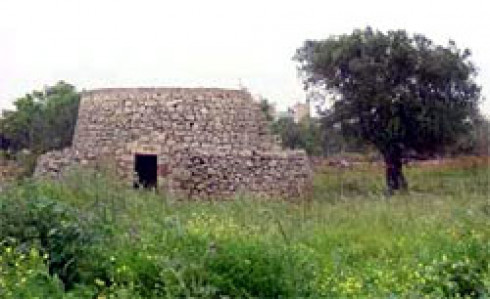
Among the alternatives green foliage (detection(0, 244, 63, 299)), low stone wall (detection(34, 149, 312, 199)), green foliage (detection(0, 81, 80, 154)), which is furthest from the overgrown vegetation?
green foliage (detection(0, 244, 63, 299))

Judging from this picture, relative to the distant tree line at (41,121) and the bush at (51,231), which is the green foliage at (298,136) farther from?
the bush at (51,231)

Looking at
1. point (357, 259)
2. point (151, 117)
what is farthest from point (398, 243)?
point (151, 117)

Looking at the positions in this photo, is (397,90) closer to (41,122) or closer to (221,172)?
(221,172)

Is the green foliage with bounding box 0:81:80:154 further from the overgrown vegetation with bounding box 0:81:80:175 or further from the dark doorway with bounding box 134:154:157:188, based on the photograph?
the dark doorway with bounding box 134:154:157:188

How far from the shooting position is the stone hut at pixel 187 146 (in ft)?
64.4

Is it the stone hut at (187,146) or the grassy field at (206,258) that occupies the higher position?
the stone hut at (187,146)

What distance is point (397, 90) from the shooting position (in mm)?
25984

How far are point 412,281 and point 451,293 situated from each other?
471 millimetres

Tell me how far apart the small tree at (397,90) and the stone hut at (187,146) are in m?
5.43

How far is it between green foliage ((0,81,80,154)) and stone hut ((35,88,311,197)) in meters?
9.03

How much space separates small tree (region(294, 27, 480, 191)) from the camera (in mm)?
25734

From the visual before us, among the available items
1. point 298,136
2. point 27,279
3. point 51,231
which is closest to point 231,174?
point 51,231

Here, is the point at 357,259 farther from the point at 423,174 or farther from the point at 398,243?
the point at 423,174

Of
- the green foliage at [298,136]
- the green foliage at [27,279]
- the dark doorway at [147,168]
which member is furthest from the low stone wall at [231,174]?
the green foliage at [298,136]
